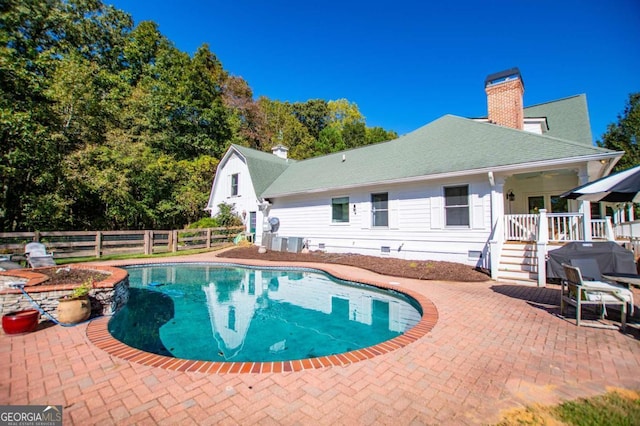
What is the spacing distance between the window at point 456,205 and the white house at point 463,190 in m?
0.04

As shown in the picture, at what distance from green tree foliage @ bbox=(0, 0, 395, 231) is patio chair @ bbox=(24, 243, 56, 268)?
13.8 feet

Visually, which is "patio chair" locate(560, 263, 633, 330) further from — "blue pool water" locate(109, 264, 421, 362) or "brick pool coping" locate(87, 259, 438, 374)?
"blue pool water" locate(109, 264, 421, 362)

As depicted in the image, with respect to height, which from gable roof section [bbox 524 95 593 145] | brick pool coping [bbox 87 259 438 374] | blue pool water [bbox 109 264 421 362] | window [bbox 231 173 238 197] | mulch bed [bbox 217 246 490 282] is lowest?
blue pool water [bbox 109 264 421 362]

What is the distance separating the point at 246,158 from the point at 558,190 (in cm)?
1669

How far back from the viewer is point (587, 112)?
13727 mm

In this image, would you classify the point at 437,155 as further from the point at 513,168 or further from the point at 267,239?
the point at 267,239

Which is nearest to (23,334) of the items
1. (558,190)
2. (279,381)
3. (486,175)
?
(279,381)

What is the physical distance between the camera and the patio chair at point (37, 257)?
8562 mm

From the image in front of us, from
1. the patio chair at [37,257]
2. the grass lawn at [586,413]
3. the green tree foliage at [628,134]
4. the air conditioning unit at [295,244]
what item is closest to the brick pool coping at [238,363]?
the grass lawn at [586,413]

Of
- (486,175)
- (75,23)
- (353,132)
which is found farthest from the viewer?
(353,132)

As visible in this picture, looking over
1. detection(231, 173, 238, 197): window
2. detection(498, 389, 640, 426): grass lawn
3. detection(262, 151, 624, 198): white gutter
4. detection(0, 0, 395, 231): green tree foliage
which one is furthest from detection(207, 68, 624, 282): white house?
detection(0, 0, 395, 231): green tree foliage

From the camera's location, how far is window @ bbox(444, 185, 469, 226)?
1030 cm

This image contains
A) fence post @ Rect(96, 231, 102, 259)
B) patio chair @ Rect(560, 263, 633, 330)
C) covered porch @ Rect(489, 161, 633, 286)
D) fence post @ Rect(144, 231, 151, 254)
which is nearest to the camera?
patio chair @ Rect(560, 263, 633, 330)

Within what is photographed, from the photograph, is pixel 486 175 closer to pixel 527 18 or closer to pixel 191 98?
pixel 527 18
